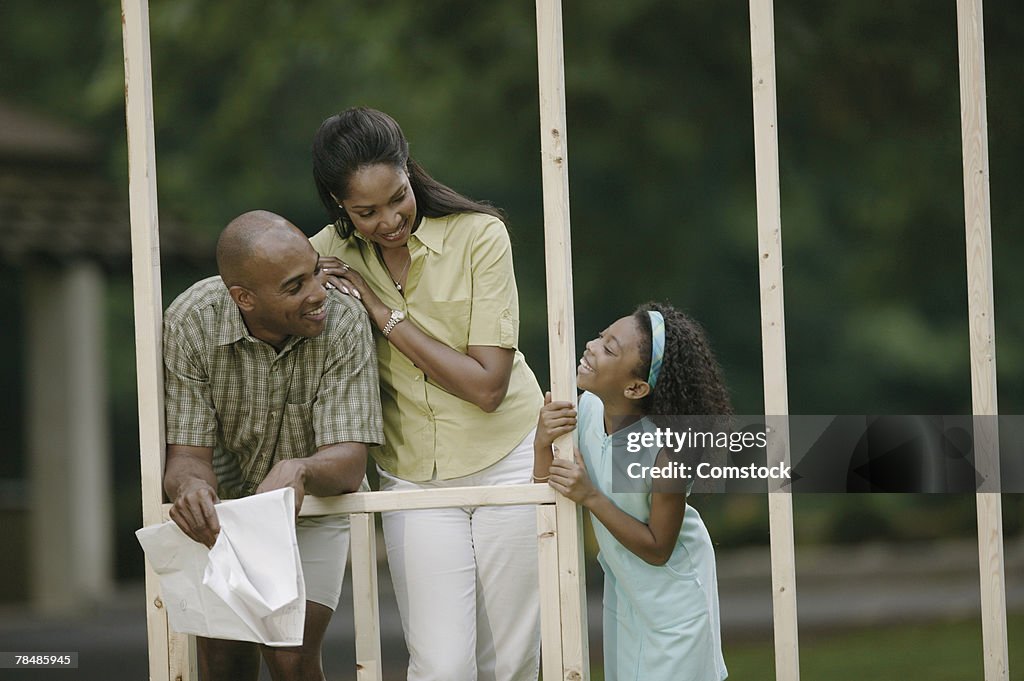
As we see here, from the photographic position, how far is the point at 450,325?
125 inches

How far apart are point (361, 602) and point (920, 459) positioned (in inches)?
50.2

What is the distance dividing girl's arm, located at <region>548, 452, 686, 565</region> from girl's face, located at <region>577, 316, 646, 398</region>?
190 mm

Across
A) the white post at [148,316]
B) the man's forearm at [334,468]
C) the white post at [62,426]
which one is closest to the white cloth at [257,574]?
the man's forearm at [334,468]

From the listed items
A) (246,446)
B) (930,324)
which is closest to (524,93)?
(930,324)

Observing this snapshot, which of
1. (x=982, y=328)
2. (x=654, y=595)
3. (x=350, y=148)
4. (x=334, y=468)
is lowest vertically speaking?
(x=654, y=595)

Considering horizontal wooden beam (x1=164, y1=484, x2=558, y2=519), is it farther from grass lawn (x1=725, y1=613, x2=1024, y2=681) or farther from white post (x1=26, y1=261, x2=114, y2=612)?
white post (x1=26, y1=261, x2=114, y2=612)

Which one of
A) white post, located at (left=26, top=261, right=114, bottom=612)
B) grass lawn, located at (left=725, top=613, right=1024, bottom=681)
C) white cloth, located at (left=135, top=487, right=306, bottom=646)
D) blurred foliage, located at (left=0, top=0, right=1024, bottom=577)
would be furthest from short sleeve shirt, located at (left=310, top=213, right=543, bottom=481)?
white post, located at (left=26, top=261, right=114, bottom=612)

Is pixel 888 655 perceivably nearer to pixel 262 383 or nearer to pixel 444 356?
pixel 444 356

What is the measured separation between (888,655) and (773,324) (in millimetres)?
4348

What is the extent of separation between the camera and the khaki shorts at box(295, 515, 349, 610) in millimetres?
3203

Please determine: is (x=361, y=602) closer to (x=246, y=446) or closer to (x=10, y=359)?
(x=246, y=446)

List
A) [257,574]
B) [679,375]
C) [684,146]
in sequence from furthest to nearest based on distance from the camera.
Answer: [684,146], [679,375], [257,574]

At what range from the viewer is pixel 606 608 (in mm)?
3178

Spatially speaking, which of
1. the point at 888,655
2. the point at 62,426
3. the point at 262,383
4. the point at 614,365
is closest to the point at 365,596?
the point at 262,383
